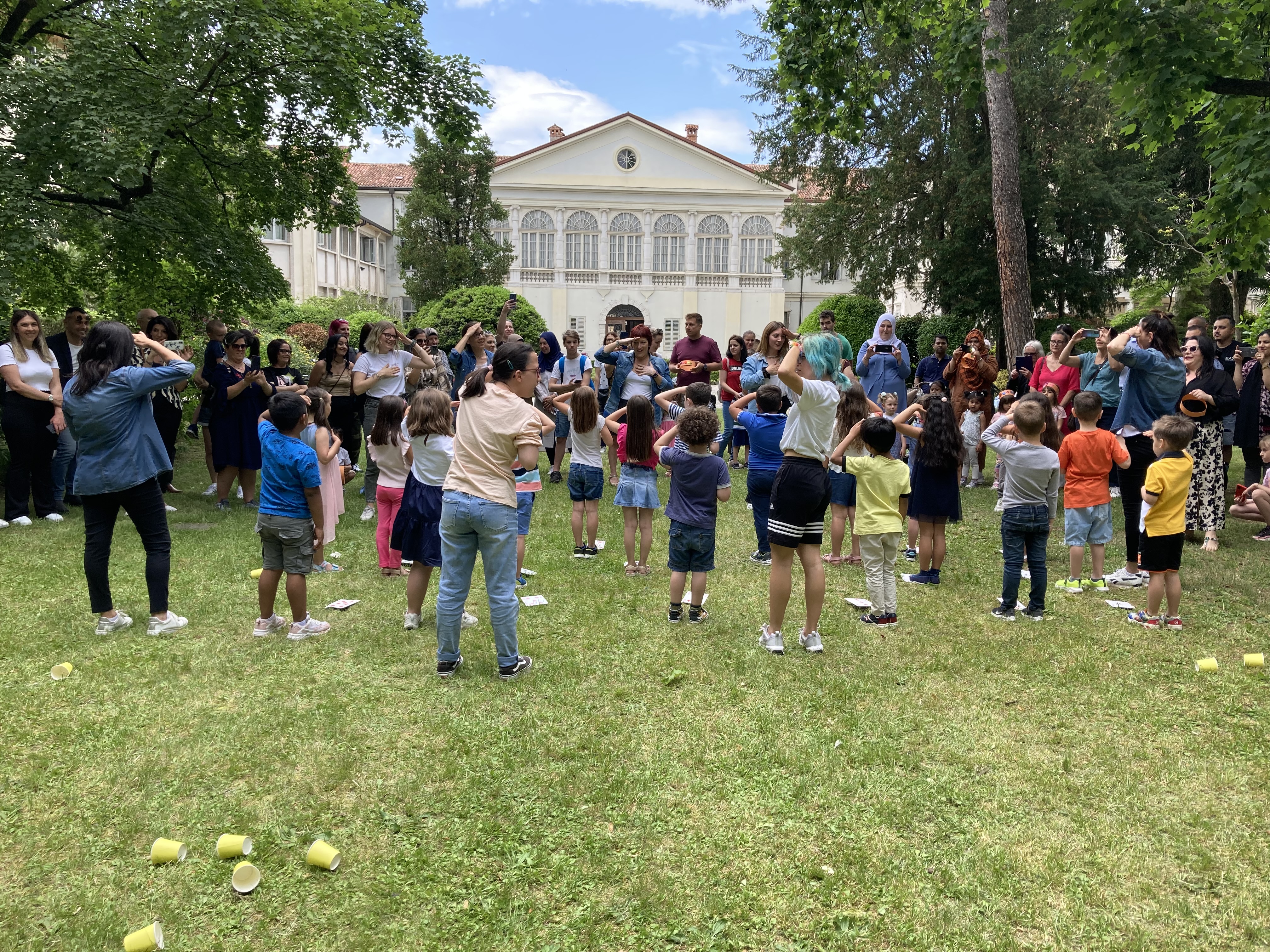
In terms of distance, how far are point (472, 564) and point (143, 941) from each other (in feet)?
8.06

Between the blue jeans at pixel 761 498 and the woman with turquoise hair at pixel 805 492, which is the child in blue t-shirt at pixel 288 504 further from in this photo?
the blue jeans at pixel 761 498

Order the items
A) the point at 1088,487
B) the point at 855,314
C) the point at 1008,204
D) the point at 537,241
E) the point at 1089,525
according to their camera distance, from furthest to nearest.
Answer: the point at 537,241 < the point at 855,314 < the point at 1008,204 < the point at 1089,525 < the point at 1088,487

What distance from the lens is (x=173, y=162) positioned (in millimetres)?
11477

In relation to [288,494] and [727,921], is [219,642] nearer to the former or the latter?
[288,494]

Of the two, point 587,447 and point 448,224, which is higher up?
point 448,224

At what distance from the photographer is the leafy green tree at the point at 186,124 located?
9492 millimetres

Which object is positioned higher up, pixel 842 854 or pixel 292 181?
pixel 292 181

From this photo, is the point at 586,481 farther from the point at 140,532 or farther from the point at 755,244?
the point at 755,244

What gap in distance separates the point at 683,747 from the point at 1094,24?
663 centimetres

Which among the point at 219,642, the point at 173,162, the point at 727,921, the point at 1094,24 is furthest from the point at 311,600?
the point at 173,162

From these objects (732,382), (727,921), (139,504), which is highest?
(732,382)

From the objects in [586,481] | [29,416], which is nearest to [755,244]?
[586,481]

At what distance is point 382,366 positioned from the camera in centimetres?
871

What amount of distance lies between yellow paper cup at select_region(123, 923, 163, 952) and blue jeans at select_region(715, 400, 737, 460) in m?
9.77
